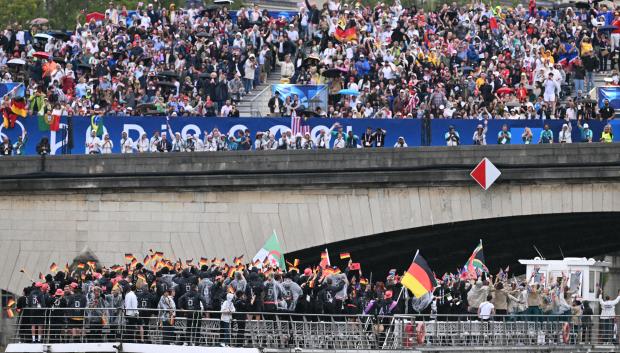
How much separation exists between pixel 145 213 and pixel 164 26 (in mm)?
12075

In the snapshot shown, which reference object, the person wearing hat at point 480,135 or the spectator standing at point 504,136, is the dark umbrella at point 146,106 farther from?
the spectator standing at point 504,136

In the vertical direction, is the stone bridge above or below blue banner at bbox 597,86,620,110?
below

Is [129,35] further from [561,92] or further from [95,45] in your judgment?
[561,92]

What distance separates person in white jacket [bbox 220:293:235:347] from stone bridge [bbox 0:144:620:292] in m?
11.7

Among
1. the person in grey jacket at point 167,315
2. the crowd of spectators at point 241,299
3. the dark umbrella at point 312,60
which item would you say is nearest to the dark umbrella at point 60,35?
the dark umbrella at point 312,60

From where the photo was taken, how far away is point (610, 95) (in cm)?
5562

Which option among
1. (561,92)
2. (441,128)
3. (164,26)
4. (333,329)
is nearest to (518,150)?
(441,128)

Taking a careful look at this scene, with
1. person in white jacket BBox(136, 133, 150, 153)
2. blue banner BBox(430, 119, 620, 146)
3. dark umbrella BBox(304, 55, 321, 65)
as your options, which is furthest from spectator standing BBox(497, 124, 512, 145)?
person in white jacket BBox(136, 133, 150, 153)

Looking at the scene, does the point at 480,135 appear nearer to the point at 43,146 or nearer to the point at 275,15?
the point at 43,146

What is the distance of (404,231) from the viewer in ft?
173

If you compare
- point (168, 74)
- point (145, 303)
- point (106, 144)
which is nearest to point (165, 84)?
point (168, 74)

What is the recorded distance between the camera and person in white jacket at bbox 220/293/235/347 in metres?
39.8

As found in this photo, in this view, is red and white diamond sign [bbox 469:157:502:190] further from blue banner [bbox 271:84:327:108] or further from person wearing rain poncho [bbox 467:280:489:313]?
person wearing rain poncho [bbox 467:280:489:313]

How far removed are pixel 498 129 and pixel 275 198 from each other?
6443 millimetres
